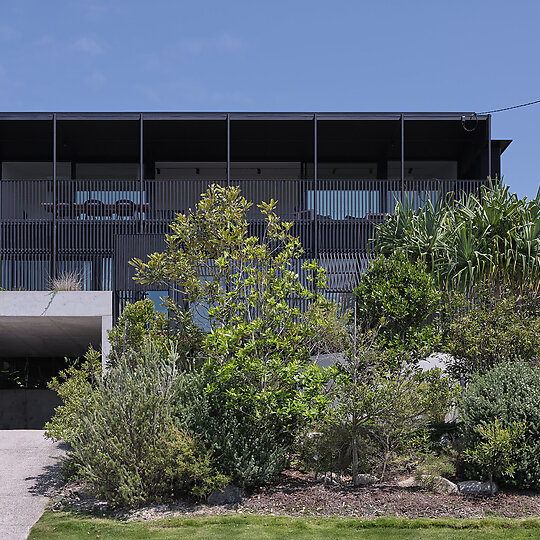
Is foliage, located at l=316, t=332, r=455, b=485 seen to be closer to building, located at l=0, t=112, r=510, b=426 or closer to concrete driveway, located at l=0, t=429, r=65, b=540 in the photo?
concrete driveway, located at l=0, t=429, r=65, b=540

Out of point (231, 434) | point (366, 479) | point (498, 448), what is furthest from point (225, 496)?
point (498, 448)

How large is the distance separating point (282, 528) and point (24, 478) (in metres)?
4.47

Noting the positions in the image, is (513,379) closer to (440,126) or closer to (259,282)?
(259,282)

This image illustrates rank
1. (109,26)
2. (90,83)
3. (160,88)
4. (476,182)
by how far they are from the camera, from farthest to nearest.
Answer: (476,182) < (160,88) < (90,83) < (109,26)

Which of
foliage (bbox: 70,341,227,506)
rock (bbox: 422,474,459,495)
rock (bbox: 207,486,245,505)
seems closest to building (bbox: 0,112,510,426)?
foliage (bbox: 70,341,227,506)

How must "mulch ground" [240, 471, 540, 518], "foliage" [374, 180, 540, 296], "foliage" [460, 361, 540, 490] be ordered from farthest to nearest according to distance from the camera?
"foliage" [374, 180, 540, 296] < "foliage" [460, 361, 540, 490] < "mulch ground" [240, 471, 540, 518]

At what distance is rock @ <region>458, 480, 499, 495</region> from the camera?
848 cm

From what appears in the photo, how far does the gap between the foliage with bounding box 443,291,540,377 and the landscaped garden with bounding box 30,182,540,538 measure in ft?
0.09

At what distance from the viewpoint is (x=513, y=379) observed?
9008 mm

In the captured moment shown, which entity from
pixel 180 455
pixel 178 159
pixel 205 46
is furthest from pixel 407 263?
pixel 178 159

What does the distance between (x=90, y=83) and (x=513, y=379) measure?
9385 mm

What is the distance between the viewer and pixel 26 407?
64.5ft

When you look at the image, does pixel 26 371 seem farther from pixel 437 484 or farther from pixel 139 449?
pixel 437 484

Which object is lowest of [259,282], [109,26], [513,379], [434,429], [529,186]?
[434,429]
